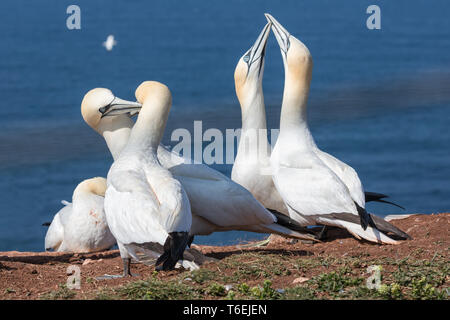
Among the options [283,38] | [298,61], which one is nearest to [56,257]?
[298,61]

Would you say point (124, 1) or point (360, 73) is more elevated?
point (124, 1)

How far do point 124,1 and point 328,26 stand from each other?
11.8 meters

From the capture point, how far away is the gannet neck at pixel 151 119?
246 inches

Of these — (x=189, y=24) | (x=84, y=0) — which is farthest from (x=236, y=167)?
(x=84, y=0)

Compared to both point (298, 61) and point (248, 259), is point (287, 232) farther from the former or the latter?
point (298, 61)

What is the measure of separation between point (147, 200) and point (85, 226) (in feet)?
8.42

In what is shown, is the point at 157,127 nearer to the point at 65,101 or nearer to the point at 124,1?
the point at 65,101

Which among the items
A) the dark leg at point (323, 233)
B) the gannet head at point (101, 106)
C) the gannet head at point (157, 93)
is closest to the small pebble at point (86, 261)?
the gannet head at point (101, 106)

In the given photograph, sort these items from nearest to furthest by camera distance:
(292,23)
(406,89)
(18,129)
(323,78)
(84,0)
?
(18,129) < (406,89) < (323,78) < (292,23) < (84,0)

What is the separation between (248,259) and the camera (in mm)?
5520

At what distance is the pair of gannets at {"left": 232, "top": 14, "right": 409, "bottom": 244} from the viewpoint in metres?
6.61

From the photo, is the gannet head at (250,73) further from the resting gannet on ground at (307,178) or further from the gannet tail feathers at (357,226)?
the gannet tail feathers at (357,226)

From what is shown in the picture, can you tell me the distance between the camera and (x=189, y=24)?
31984 mm
